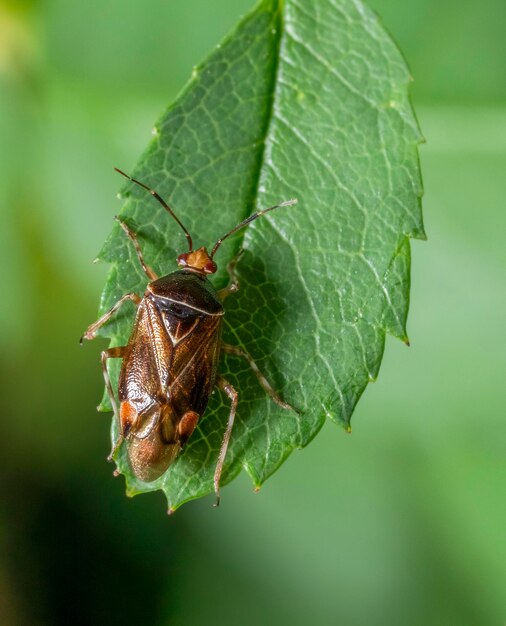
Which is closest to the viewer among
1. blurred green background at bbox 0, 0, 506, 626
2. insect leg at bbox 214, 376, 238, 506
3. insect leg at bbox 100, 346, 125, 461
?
insect leg at bbox 214, 376, 238, 506

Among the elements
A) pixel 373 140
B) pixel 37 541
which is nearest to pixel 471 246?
pixel 373 140

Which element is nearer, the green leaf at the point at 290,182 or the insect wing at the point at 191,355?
the green leaf at the point at 290,182

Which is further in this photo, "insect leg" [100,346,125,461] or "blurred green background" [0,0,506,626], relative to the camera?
"blurred green background" [0,0,506,626]

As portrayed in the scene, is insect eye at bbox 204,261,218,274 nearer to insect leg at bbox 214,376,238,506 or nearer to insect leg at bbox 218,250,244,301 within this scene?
insect leg at bbox 218,250,244,301

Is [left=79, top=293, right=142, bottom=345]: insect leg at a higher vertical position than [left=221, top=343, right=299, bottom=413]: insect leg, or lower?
higher

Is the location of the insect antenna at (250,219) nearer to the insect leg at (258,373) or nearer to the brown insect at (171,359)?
the brown insect at (171,359)

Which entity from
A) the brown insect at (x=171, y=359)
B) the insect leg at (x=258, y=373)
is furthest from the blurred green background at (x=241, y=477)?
the insect leg at (x=258, y=373)

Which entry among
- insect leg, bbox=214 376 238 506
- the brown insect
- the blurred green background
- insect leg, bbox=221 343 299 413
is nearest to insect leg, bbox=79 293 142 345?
the brown insect

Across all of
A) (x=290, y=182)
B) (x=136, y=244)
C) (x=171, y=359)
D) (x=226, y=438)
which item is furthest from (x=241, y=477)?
(x=290, y=182)
